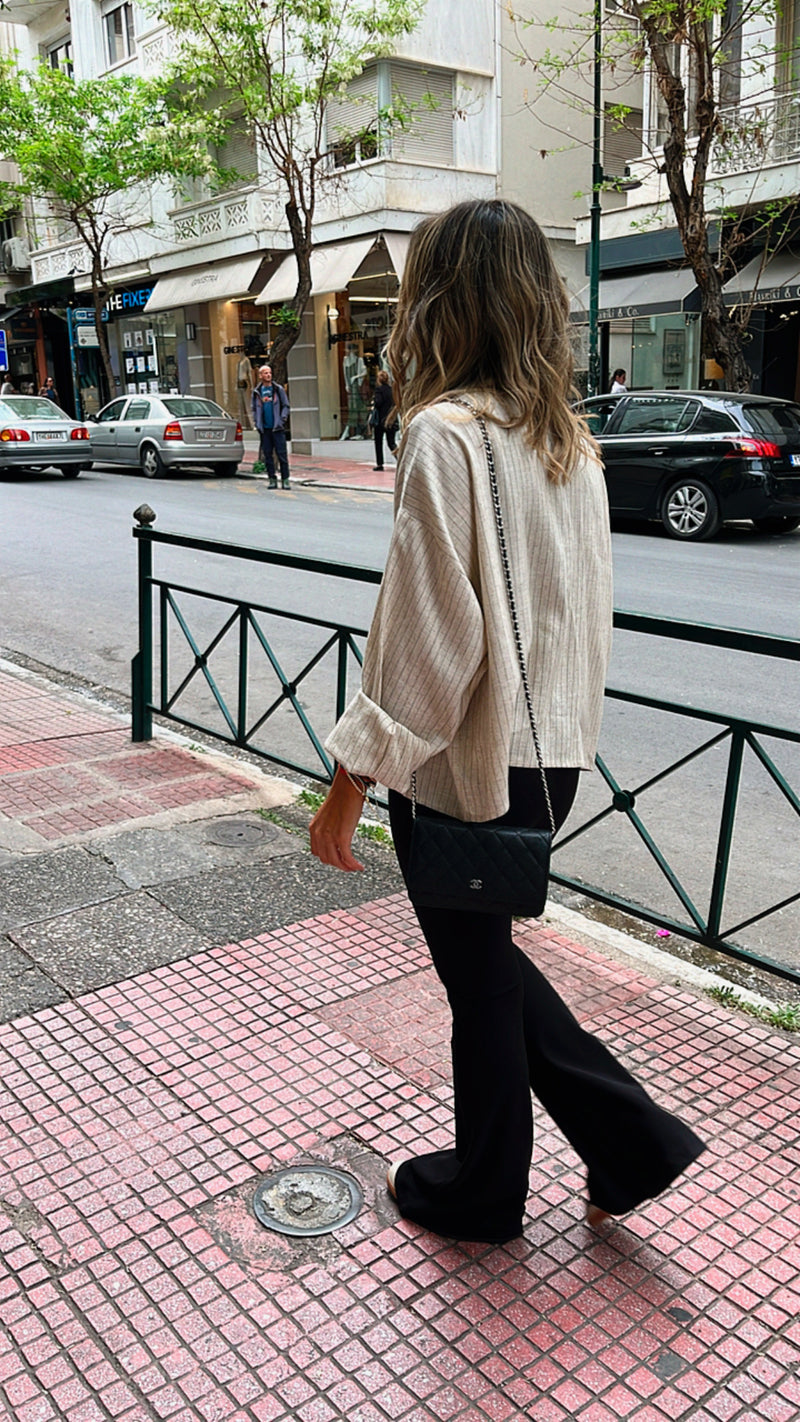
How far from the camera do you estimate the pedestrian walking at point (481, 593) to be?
192cm

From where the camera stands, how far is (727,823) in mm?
3432

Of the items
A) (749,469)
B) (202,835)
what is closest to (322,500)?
(749,469)

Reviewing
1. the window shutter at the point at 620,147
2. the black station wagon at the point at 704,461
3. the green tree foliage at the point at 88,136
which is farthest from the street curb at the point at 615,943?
the window shutter at the point at 620,147

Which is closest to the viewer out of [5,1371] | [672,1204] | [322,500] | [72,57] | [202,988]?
[5,1371]

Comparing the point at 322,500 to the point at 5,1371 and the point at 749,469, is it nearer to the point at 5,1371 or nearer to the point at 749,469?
the point at 749,469

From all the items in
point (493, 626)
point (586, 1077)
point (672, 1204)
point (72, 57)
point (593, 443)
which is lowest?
point (672, 1204)

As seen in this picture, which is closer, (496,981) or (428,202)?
(496,981)

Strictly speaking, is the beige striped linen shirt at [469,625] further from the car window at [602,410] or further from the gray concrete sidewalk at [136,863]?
the car window at [602,410]

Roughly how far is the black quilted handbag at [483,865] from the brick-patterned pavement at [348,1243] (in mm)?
838

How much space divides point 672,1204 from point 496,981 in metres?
0.80

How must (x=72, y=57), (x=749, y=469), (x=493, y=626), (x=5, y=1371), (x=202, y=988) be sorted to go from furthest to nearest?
(x=72, y=57) → (x=749, y=469) → (x=202, y=988) → (x=5, y=1371) → (x=493, y=626)

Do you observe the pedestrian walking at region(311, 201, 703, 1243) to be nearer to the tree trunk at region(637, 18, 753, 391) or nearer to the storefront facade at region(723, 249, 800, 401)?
the tree trunk at region(637, 18, 753, 391)

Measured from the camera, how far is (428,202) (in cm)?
2470

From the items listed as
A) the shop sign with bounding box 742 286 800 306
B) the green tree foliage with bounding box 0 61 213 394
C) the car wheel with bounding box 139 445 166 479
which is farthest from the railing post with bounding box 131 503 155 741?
the green tree foliage with bounding box 0 61 213 394
